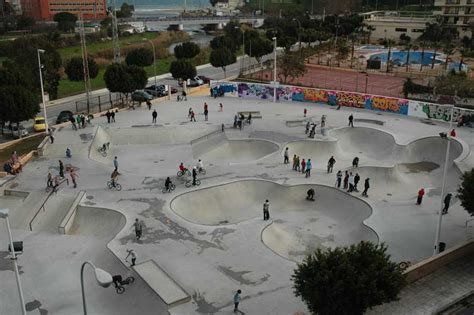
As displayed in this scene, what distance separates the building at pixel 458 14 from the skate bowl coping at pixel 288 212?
104387 mm

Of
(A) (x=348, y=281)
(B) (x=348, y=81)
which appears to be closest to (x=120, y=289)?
(A) (x=348, y=281)

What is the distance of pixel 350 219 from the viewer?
97.8ft

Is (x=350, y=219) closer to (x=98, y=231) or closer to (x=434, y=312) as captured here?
(x=434, y=312)

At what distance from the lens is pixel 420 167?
126ft

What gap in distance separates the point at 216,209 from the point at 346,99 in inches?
1094

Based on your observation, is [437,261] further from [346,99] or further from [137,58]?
[137,58]

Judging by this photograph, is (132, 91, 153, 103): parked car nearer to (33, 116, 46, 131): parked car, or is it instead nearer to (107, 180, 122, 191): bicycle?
(33, 116, 46, 131): parked car

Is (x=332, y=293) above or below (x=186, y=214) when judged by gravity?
above

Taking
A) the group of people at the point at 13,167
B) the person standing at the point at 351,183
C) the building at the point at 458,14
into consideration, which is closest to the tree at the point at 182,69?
the group of people at the point at 13,167

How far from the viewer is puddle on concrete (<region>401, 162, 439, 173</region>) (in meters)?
37.8

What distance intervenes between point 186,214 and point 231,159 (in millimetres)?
11703

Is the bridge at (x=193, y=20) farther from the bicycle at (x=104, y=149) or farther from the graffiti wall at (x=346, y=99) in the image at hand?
the bicycle at (x=104, y=149)

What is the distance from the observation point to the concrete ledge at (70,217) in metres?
27.3

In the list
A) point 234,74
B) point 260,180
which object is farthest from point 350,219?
Result: point 234,74
